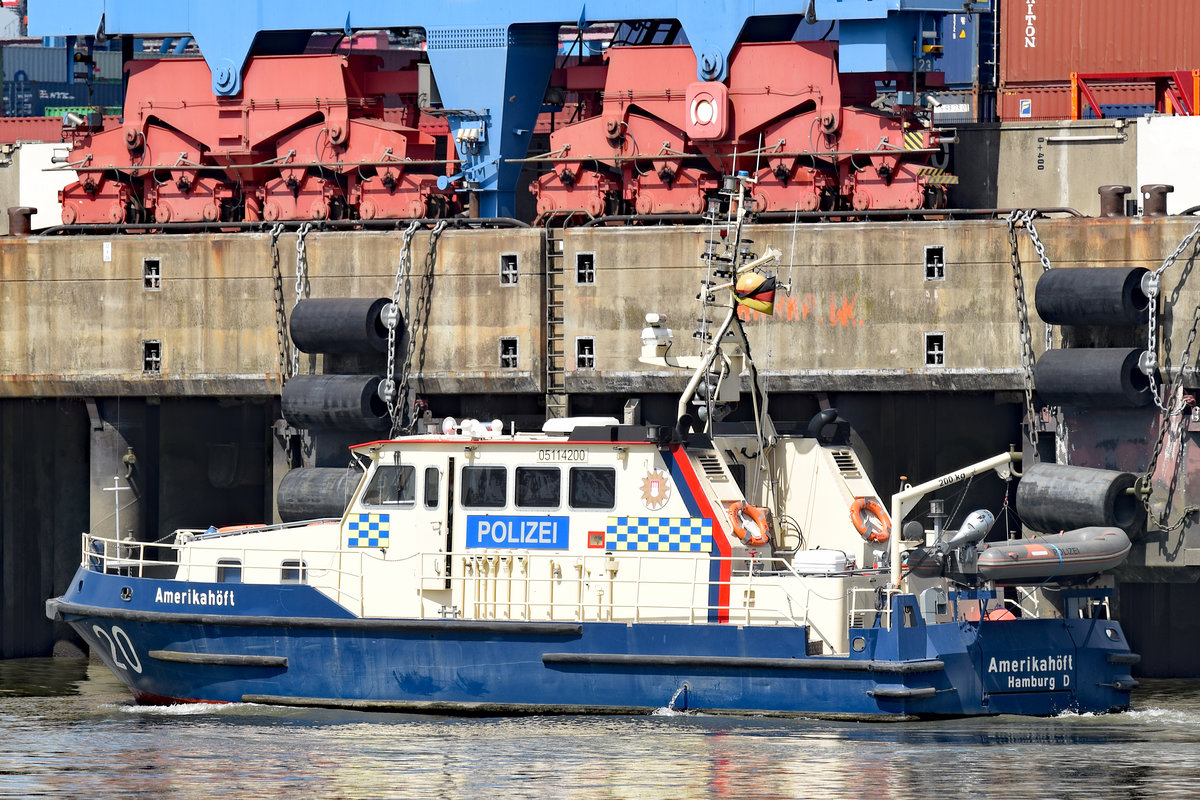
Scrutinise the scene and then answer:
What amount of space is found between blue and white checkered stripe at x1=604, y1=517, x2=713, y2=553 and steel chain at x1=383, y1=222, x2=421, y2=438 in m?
5.18

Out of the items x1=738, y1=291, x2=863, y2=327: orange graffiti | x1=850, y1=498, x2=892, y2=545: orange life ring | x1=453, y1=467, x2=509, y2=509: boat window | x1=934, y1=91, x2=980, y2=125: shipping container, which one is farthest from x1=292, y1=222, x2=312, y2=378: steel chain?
x1=934, y1=91, x2=980, y2=125: shipping container

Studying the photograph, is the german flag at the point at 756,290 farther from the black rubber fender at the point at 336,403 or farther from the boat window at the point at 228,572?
the black rubber fender at the point at 336,403

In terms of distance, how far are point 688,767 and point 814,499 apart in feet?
13.3

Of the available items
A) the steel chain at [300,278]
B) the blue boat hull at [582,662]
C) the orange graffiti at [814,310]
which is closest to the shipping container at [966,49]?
the orange graffiti at [814,310]

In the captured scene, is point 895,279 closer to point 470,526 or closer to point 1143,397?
point 1143,397

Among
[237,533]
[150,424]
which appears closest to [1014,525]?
[237,533]

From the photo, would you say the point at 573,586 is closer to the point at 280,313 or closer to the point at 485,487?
the point at 485,487

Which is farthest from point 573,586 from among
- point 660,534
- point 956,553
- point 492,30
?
point 492,30

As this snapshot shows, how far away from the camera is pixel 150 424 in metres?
24.9

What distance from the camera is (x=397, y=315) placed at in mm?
22703

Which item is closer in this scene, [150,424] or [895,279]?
[895,279]

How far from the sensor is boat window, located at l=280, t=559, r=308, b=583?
60.2 feet

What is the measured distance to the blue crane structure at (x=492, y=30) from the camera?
23.8 metres

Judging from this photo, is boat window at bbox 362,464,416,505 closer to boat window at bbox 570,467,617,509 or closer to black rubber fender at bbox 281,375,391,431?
boat window at bbox 570,467,617,509
